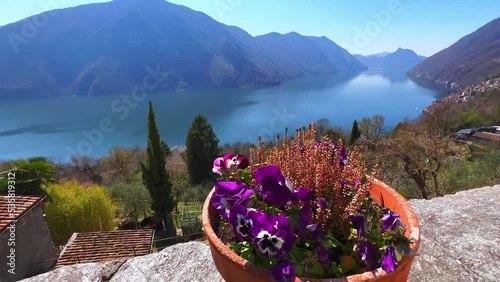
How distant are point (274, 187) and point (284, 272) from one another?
0.21 meters

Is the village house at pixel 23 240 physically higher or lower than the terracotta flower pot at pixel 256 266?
lower

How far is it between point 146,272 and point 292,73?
161405 millimetres

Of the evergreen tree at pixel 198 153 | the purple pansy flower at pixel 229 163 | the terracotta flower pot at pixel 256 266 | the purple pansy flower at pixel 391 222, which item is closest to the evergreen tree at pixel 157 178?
the evergreen tree at pixel 198 153

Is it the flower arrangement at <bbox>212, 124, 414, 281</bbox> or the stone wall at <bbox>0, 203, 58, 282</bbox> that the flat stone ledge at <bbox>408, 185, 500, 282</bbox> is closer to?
the flower arrangement at <bbox>212, 124, 414, 281</bbox>

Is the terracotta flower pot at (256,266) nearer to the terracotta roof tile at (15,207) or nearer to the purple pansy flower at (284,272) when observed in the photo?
the purple pansy flower at (284,272)

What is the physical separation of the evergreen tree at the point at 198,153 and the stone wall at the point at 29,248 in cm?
1950

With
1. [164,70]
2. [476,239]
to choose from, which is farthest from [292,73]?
[476,239]

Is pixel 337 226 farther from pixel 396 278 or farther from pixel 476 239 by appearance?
pixel 476 239

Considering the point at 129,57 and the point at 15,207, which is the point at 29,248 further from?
the point at 129,57

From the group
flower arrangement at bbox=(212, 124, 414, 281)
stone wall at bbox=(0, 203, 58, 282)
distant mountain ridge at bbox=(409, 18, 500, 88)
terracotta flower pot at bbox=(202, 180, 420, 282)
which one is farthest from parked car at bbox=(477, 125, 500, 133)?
distant mountain ridge at bbox=(409, 18, 500, 88)

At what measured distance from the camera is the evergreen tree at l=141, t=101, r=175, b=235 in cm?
1614

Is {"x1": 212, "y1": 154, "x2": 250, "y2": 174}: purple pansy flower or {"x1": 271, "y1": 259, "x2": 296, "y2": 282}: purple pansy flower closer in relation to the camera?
{"x1": 271, "y1": 259, "x2": 296, "y2": 282}: purple pansy flower

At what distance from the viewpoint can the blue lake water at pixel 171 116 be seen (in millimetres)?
54719

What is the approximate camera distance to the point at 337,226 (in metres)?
0.90
